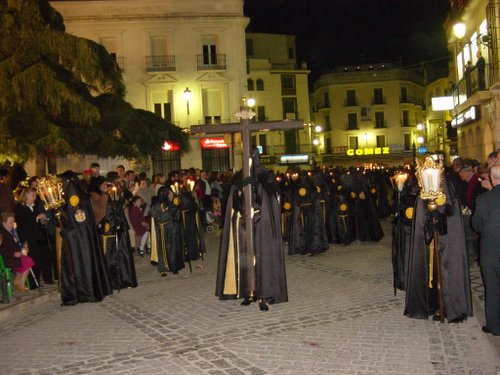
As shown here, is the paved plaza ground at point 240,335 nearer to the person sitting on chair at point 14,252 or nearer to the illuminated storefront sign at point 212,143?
the person sitting on chair at point 14,252

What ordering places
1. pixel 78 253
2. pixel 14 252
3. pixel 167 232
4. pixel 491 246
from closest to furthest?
pixel 491 246, pixel 78 253, pixel 14 252, pixel 167 232

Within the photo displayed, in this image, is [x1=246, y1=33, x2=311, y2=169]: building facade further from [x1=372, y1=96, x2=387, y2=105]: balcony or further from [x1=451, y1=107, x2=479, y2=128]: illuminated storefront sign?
[x1=451, y1=107, x2=479, y2=128]: illuminated storefront sign

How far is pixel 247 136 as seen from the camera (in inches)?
326

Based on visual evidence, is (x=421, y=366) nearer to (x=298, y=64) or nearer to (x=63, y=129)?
(x=63, y=129)

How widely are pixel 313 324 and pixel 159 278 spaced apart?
4607 mm

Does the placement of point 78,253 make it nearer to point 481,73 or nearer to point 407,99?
point 481,73

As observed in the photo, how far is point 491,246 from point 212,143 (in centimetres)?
2926

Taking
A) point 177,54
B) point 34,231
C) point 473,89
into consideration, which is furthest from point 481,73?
point 177,54

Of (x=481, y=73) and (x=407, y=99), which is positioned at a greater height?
(x=407, y=99)

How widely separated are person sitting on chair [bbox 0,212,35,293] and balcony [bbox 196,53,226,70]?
88.4ft

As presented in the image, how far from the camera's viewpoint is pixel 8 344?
23.0 ft

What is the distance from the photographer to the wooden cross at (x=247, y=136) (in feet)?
26.6

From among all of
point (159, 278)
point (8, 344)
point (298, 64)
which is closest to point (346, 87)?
point (298, 64)

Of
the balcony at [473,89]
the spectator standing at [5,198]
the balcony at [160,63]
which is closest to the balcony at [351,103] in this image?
the balcony at [160,63]
